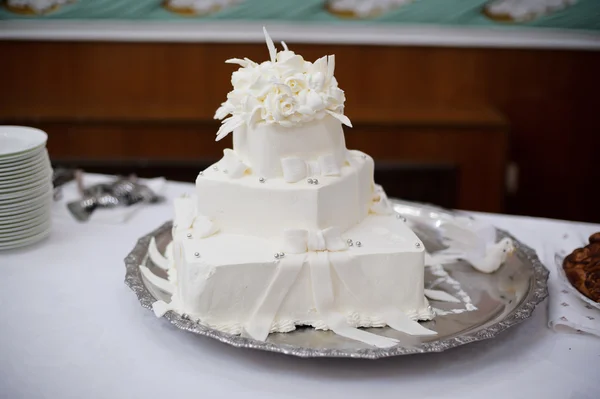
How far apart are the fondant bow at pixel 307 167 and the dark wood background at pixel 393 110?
2.10 metres

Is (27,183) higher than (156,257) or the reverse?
higher

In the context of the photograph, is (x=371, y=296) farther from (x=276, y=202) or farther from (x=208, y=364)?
(x=208, y=364)

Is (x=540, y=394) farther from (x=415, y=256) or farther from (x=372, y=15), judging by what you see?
(x=372, y=15)

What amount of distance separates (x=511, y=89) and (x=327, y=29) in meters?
1.12

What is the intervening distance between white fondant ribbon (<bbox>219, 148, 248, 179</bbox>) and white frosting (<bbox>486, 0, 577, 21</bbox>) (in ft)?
8.35

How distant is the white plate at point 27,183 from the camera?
218cm

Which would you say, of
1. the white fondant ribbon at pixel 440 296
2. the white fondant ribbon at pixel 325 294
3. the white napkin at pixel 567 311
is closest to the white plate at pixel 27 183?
the white fondant ribbon at pixel 325 294

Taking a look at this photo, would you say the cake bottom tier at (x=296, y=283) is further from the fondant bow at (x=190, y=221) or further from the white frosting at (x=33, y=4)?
the white frosting at (x=33, y=4)

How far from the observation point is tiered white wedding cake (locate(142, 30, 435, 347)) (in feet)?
5.85

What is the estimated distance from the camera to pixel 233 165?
1.92 metres

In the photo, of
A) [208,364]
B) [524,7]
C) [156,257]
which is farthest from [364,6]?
[208,364]

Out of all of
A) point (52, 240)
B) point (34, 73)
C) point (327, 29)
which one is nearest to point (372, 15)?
point (327, 29)

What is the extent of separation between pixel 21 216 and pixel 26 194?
8 cm

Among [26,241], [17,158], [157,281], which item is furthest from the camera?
[26,241]
